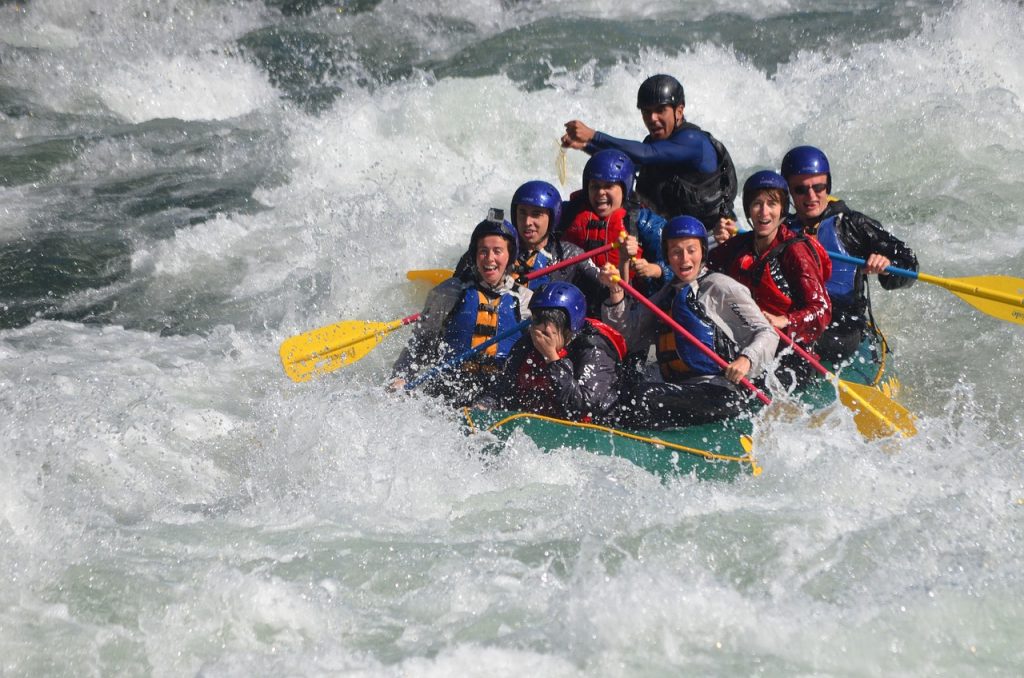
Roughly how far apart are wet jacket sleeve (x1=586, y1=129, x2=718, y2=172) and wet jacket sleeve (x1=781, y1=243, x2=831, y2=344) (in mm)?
864

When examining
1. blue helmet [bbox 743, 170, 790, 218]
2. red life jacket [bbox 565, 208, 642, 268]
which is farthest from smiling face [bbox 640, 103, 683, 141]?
blue helmet [bbox 743, 170, 790, 218]

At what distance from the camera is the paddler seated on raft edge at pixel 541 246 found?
5.24m

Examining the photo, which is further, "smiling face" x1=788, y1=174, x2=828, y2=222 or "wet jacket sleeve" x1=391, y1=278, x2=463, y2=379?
"smiling face" x1=788, y1=174, x2=828, y2=222

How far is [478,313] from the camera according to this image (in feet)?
16.5

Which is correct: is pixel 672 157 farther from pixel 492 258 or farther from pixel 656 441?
pixel 656 441

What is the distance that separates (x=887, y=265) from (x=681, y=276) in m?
1.10

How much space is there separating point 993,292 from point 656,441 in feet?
6.25


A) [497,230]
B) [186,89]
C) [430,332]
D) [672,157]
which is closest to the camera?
[497,230]

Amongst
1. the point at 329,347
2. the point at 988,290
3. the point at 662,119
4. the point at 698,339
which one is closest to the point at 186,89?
the point at 329,347

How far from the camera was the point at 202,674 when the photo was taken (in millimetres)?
3377

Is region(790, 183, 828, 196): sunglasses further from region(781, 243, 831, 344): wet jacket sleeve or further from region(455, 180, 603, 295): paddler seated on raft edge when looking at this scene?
region(455, 180, 603, 295): paddler seated on raft edge

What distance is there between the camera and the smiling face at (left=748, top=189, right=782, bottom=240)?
4988 millimetres

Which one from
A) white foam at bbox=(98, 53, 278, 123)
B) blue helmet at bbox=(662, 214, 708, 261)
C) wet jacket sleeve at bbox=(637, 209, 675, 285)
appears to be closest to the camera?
blue helmet at bbox=(662, 214, 708, 261)

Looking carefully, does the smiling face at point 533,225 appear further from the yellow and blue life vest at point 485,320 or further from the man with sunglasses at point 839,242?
the man with sunglasses at point 839,242
